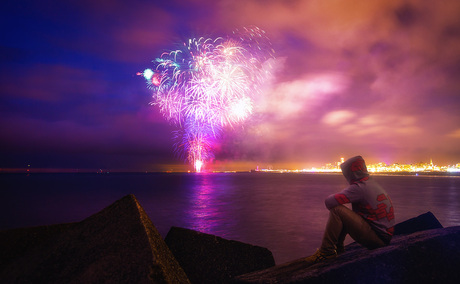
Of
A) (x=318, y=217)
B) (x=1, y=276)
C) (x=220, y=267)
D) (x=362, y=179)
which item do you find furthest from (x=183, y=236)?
(x=318, y=217)

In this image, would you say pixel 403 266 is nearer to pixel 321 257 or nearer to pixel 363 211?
pixel 363 211

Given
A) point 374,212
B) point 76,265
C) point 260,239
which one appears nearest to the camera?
point 76,265

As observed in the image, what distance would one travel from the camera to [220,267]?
4824 millimetres

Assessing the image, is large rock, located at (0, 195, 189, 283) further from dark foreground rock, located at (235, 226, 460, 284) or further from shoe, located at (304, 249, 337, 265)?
shoe, located at (304, 249, 337, 265)

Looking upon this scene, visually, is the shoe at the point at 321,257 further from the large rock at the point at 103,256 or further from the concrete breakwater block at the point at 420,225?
the concrete breakwater block at the point at 420,225

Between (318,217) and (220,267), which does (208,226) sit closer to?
(318,217)

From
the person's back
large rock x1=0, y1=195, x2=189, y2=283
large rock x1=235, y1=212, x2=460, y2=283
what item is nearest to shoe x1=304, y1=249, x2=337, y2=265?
the person's back

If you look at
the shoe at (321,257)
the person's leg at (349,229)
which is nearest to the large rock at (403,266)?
the person's leg at (349,229)

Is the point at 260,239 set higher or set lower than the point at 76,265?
lower

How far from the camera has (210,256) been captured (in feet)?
15.9

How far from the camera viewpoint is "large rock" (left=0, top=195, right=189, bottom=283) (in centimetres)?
296

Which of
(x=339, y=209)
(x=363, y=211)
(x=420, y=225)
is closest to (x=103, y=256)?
(x=339, y=209)

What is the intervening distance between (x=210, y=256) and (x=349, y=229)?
2.19 meters

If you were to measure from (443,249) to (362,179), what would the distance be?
1.23 m
